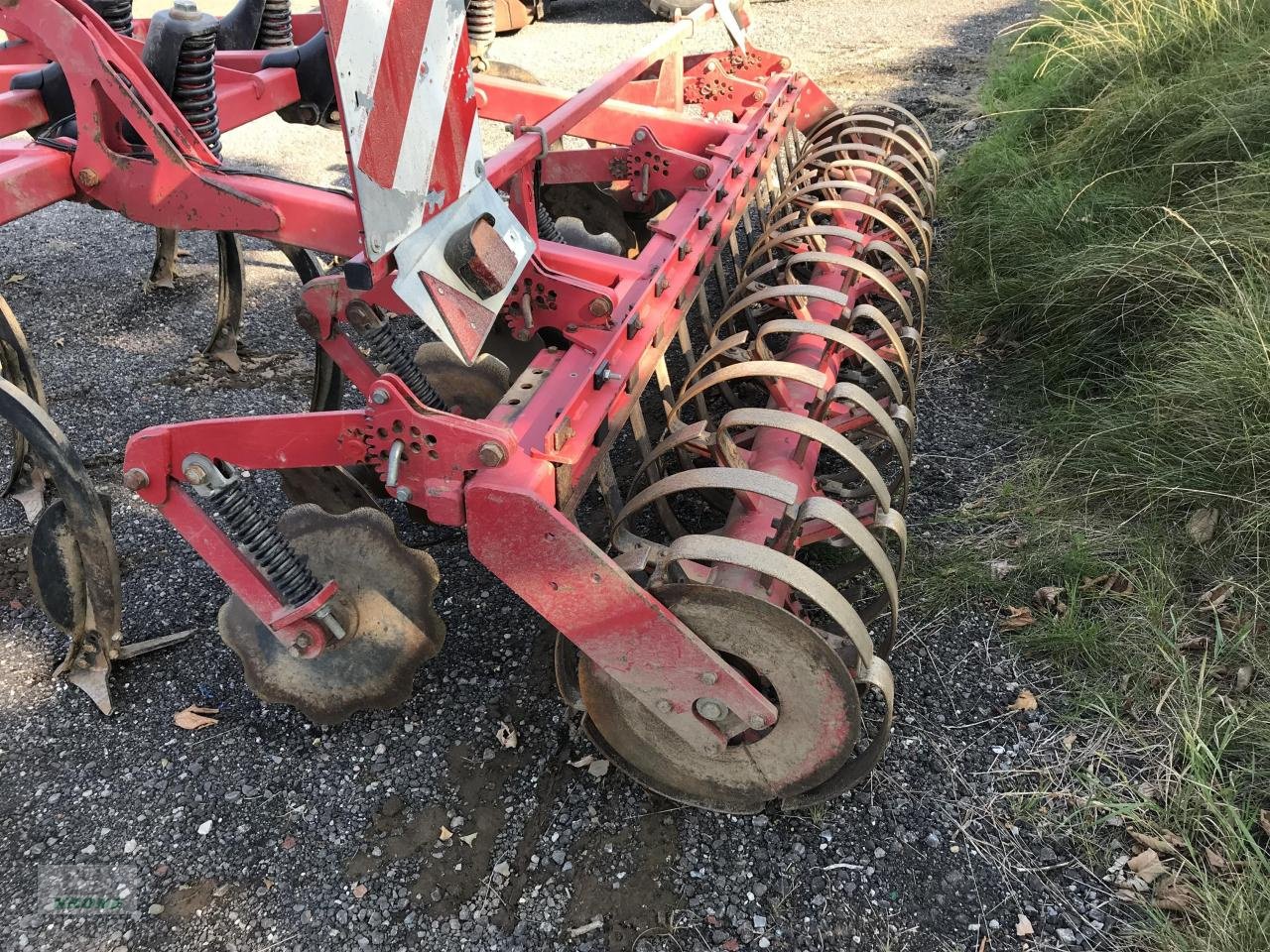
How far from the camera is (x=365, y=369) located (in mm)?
2582

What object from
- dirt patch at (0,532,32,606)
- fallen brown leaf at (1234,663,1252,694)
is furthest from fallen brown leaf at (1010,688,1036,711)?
dirt patch at (0,532,32,606)

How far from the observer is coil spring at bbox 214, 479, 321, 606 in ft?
6.88

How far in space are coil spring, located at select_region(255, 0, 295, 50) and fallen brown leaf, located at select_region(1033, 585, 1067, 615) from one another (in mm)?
3374

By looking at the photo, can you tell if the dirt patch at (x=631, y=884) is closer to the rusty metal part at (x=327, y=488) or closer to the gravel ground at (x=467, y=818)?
the gravel ground at (x=467, y=818)

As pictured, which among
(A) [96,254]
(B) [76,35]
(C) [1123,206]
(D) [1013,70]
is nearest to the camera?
(B) [76,35]

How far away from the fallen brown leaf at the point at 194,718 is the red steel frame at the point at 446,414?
1.49 ft

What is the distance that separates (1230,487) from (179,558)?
3.19 metres

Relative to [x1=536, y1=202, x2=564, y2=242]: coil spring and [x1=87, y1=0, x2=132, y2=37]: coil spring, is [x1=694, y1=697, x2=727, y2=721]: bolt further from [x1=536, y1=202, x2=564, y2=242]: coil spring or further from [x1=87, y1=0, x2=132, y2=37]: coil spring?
[x1=87, y1=0, x2=132, y2=37]: coil spring

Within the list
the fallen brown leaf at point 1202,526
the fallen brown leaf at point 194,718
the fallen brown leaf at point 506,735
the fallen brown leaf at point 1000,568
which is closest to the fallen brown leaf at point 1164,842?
the fallen brown leaf at point 1000,568

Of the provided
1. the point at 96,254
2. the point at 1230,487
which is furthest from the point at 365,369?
the point at 96,254

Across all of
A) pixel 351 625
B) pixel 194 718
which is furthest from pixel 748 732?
pixel 194 718

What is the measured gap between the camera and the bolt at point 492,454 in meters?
1.86

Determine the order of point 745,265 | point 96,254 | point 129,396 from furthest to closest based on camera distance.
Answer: point 96,254 → point 129,396 → point 745,265

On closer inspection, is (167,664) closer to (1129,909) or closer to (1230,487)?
(1129,909)
